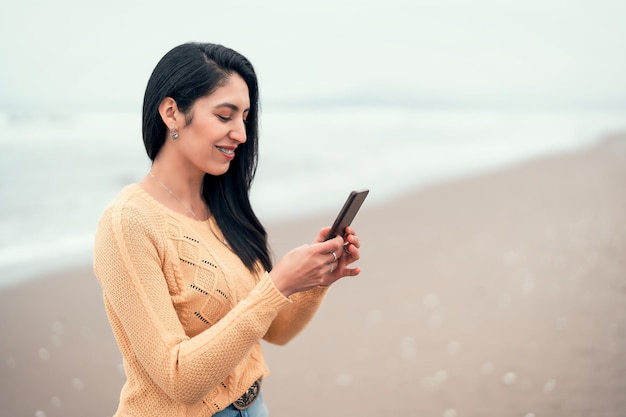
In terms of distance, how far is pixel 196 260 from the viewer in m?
1.36

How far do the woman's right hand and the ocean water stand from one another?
3.68 meters

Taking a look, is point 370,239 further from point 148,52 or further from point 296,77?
point 296,77

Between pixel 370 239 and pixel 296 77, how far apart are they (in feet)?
35.0

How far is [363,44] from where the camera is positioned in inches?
613

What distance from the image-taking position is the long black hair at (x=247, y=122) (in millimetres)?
1385

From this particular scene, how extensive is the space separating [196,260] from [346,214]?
0.32 metres


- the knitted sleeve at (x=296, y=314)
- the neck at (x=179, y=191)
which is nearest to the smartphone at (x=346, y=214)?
the knitted sleeve at (x=296, y=314)

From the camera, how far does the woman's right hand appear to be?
129 cm

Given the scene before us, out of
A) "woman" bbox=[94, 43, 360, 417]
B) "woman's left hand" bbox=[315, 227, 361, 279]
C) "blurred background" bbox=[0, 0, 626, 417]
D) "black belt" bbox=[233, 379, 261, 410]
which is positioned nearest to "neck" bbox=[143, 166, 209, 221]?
"woman" bbox=[94, 43, 360, 417]

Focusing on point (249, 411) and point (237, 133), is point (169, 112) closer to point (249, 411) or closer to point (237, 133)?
point (237, 133)

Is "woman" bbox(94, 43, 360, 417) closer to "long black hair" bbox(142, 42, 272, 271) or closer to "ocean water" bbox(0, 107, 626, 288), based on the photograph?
"long black hair" bbox(142, 42, 272, 271)

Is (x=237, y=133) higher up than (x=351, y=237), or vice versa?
(x=237, y=133)

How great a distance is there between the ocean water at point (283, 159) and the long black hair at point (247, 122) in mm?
3362

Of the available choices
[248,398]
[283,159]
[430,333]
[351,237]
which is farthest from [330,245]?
[283,159]
